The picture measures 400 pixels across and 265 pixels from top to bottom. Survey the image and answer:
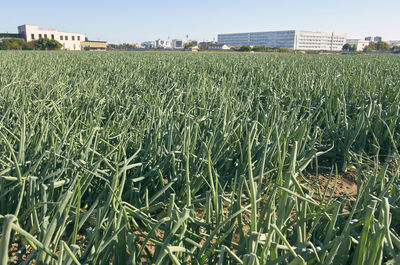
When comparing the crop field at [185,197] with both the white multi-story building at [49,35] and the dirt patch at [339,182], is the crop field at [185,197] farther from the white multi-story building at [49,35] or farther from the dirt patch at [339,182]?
the white multi-story building at [49,35]

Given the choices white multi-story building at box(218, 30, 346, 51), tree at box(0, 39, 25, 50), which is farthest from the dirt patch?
white multi-story building at box(218, 30, 346, 51)

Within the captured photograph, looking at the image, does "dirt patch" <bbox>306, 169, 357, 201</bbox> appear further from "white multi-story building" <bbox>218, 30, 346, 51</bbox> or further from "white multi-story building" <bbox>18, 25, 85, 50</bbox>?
"white multi-story building" <bbox>218, 30, 346, 51</bbox>

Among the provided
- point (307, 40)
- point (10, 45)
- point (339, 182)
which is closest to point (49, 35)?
point (10, 45)

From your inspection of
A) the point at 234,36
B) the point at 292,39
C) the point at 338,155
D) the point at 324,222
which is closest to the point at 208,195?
the point at 324,222

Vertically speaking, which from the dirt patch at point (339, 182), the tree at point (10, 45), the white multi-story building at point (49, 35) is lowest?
the dirt patch at point (339, 182)

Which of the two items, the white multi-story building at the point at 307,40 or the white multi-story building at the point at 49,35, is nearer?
the white multi-story building at the point at 49,35

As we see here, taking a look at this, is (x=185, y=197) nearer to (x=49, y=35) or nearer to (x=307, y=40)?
(x=49, y=35)

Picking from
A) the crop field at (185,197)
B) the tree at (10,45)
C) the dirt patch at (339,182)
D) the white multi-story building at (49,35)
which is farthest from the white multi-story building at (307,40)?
the crop field at (185,197)

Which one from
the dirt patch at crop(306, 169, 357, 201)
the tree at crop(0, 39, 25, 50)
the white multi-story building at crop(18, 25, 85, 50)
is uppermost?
the white multi-story building at crop(18, 25, 85, 50)

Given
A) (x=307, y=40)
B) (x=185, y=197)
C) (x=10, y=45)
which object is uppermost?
(x=307, y=40)

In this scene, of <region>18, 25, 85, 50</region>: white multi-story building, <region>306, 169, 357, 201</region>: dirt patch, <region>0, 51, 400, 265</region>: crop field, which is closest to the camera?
<region>0, 51, 400, 265</region>: crop field

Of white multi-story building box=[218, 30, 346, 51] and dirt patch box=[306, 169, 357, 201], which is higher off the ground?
white multi-story building box=[218, 30, 346, 51]

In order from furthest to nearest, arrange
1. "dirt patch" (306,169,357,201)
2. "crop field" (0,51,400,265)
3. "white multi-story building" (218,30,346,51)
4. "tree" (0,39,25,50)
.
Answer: "white multi-story building" (218,30,346,51)
"tree" (0,39,25,50)
"dirt patch" (306,169,357,201)
"crop field" (0,51,400,265)

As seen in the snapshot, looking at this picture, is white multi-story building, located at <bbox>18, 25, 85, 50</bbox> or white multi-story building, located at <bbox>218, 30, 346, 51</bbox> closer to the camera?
white multi-story building, located at <bbox>18, 25, 85, 50</bbox>
